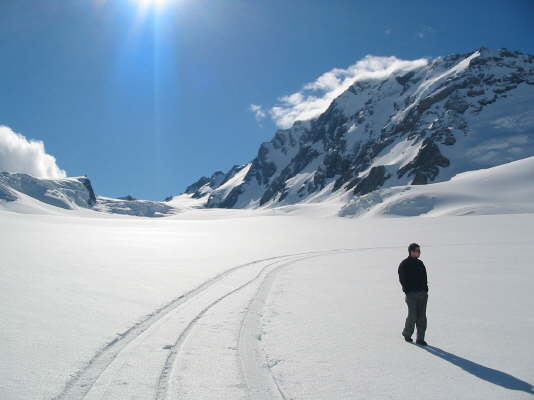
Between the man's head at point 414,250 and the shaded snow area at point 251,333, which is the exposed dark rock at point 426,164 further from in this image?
the man's head at point 414,250

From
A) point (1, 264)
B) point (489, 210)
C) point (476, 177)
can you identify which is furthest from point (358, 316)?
point (476, 177)

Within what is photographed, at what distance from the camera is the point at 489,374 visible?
5.99 meters

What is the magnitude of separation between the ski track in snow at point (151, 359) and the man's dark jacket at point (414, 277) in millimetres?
3457

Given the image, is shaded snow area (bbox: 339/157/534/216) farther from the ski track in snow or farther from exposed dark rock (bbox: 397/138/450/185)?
the ski track in snow

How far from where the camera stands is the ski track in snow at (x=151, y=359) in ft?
17.3

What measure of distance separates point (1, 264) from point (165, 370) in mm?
11633

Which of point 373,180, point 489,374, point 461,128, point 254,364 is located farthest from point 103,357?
point 461,128

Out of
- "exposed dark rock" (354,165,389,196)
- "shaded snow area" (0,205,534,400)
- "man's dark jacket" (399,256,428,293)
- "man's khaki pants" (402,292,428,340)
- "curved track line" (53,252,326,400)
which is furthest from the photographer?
"exposed dark rock" (354,165,389,196)

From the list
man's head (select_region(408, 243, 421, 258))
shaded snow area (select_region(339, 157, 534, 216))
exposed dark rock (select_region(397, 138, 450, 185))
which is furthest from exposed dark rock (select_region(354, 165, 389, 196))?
man's head (select_region(408, 243, 421, 258))

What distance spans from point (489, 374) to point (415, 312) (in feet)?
6.39

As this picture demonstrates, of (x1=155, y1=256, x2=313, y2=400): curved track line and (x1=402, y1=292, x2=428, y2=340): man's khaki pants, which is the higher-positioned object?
(x1=402, y1=292, x2=428, y2=340): man's khaki pants

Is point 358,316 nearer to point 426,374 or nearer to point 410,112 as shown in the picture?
point 426,374

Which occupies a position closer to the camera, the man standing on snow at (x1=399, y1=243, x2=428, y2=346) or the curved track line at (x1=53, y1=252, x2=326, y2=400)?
the curved track line at (x1=53, y1=252, x2=326, y2=400)

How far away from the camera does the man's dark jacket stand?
797 cm
